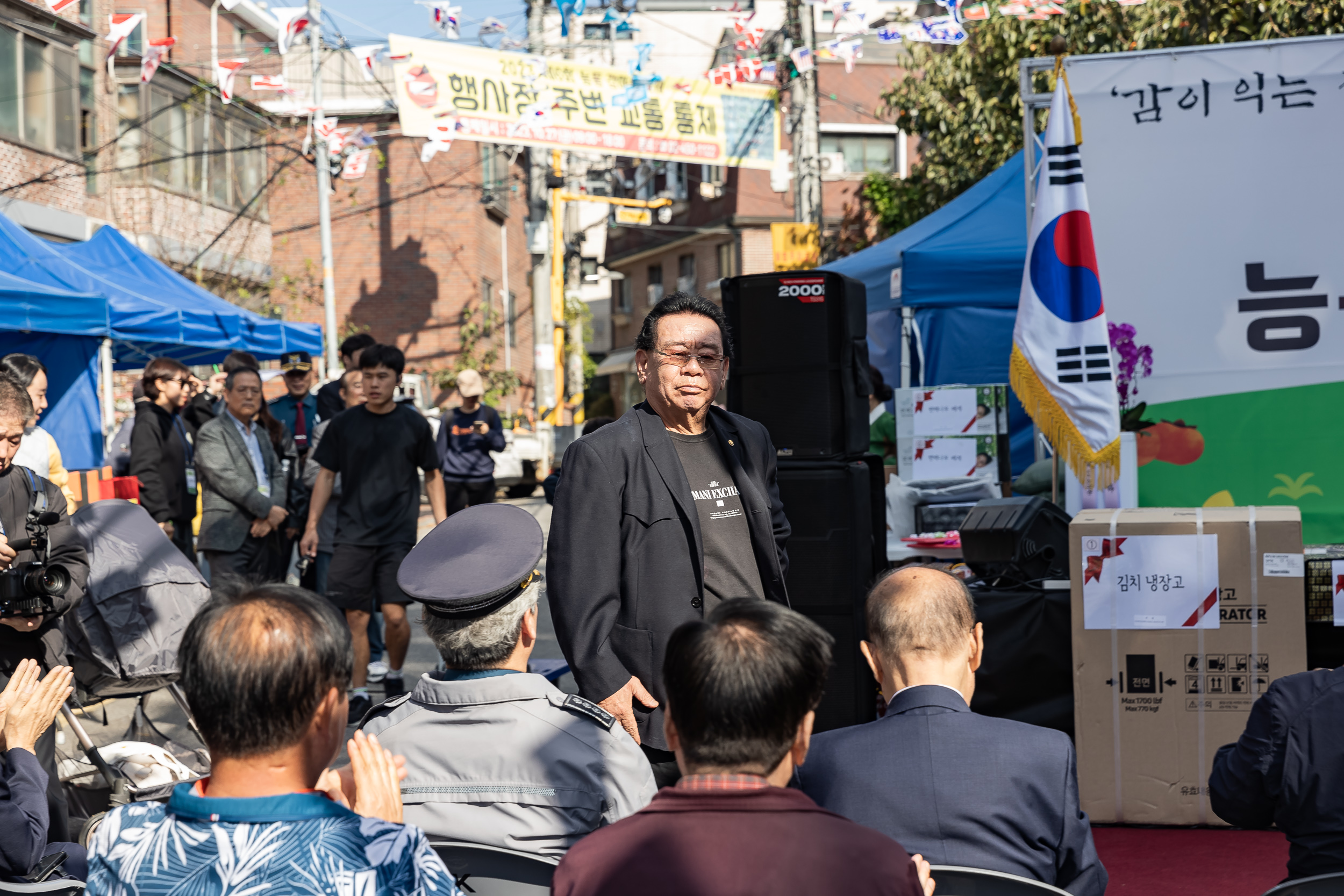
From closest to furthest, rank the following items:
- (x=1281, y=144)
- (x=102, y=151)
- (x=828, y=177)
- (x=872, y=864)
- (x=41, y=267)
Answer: (x=872, y=864) → (x=1281, y=144) → (x=41, y=267) → (x=102, y=151) → (x=828, y=177)

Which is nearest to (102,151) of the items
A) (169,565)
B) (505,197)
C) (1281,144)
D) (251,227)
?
(251,227)

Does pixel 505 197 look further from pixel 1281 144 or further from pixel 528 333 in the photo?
pixel 1281 144

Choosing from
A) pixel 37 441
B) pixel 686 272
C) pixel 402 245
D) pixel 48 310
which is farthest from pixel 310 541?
pixel 686 272

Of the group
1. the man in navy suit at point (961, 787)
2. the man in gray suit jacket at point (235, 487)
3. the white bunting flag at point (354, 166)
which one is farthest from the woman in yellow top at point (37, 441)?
the white bunting flag at point (354, 166)

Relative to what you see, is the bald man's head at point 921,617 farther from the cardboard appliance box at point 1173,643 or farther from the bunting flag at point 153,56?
the bunting flag at point 153,56

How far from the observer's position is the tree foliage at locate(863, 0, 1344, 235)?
11812 mm

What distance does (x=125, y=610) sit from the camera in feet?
15.6

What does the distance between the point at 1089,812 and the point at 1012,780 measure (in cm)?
251

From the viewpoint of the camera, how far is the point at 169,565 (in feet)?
16.1

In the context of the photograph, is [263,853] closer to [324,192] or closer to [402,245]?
[324,192]

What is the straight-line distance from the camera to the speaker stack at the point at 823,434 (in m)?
4.76

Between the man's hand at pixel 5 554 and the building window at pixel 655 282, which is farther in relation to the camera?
the building window at pixel 655 282

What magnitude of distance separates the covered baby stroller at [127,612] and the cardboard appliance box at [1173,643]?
331cm

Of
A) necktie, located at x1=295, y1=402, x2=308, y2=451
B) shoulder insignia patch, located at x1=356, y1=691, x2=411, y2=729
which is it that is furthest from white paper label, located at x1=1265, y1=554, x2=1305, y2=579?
necktie, located at x1=295, y1=402, x2=308, y2=451
